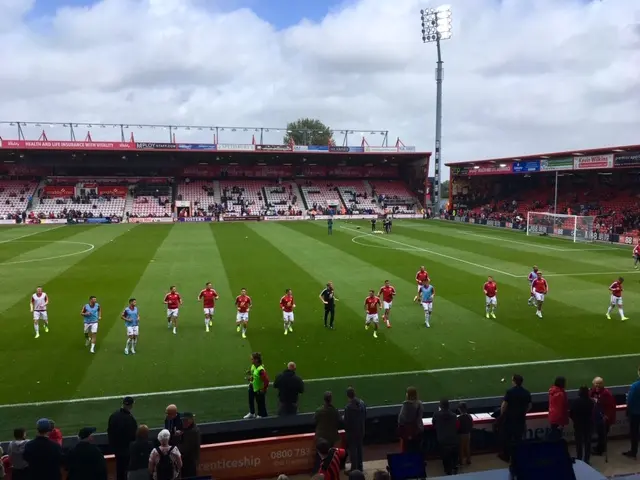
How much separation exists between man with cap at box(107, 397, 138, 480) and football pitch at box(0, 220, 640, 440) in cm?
291

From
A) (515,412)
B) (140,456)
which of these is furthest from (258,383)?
(515,412)

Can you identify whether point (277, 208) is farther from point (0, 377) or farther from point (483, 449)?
point (483, 449)

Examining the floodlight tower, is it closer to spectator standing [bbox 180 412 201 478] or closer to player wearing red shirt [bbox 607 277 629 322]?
player wearing red shirt [bbox 607 277 629 322]

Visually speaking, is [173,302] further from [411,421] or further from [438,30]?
[438,30]

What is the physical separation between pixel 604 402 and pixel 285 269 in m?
20.3

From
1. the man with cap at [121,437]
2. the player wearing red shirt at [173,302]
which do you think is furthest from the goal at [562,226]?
the man with cap at [121,437]

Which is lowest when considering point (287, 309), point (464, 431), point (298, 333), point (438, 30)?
point (298, 333)

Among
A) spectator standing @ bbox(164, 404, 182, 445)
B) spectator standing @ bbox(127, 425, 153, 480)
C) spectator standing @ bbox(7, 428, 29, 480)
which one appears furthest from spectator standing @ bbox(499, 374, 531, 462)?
spectator standing @ bbox(7, 428, 29, 480)

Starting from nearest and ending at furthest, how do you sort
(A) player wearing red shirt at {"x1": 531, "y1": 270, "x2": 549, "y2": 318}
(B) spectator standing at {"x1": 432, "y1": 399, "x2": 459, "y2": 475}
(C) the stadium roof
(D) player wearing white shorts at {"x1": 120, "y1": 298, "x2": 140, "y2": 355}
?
1. (B) spectator standing at {"x1": 432, "y1": 399, "x2": 459, "y2": 475}
2. (D) player wearing white shorts at {"x1": 120, "y1": 298, "x2": 140, "y2": 355}
3. (A) player wearing red shirt at {"x1": 531, "y1": 270, "x2": 549, "y2": 318}
4. (C) the stadium roof

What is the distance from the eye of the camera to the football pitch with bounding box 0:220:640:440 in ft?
40.8

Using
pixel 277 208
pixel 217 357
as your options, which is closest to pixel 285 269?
pixel 217 357

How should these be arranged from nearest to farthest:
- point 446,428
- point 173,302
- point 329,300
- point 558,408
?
point 446,428 < point 558,408 < point 173,302 < point 329,300

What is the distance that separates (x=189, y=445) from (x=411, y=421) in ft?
11.1

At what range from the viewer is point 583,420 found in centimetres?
858
